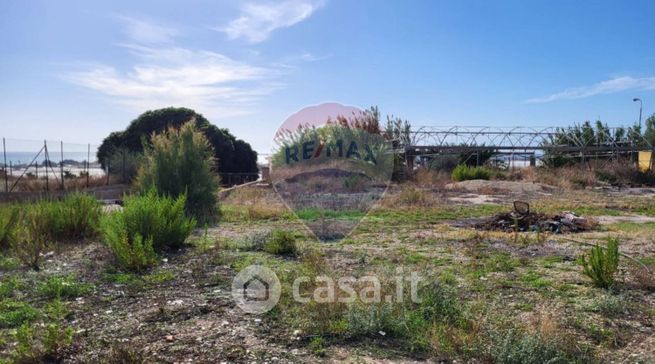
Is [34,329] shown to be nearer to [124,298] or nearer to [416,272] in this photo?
[124,298]

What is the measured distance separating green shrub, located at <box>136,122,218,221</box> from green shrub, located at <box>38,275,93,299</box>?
576 cm

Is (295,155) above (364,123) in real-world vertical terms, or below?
below

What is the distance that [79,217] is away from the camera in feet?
25.7

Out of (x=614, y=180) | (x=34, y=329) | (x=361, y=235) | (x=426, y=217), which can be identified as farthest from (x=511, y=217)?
(x=614, y=180)

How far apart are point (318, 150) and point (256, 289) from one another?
1195cm

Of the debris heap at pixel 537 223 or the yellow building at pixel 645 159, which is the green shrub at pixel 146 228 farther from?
the yellow building at pixel 645 159

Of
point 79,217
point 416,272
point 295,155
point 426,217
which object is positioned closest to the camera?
point 416,272

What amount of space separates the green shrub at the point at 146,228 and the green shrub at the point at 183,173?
11.3 feet

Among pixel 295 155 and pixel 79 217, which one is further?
pixel 295 155

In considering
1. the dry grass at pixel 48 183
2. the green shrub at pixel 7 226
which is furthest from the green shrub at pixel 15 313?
the dry grass at pixel 48 183

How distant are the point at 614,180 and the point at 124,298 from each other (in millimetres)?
24561

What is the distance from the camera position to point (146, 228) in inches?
268

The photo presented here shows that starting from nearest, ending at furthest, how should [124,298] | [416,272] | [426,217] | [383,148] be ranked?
[124,298] → [416,272] → [426,217] → [383,148]

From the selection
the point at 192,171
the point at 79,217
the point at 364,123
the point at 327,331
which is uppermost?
the point at 364,123
